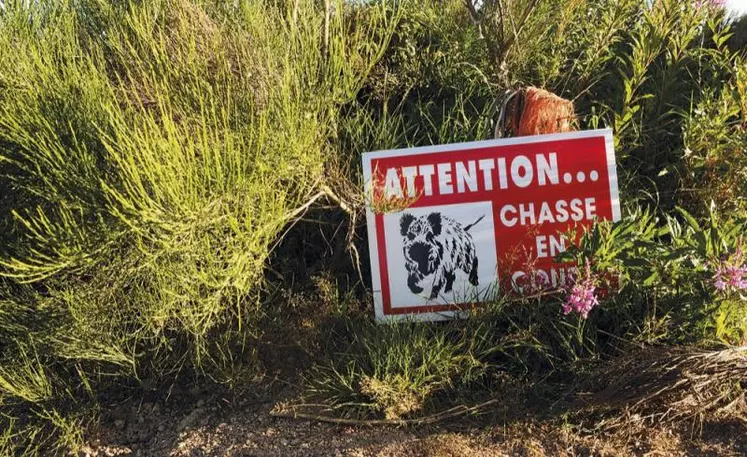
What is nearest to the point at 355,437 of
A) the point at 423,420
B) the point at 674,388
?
the point at 423,420

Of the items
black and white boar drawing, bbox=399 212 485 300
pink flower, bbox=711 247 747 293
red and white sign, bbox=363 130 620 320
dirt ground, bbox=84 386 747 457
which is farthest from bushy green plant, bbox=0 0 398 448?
pink flower, bbox=711 247 747 293

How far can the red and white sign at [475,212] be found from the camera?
134 inches

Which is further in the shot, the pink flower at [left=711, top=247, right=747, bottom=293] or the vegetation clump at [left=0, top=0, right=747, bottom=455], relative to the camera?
the vegetation clump at [left=0, top=0, right=747, bottom=455]

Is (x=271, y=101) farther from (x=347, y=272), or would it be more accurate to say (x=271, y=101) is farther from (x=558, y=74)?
(x=558, y=74)

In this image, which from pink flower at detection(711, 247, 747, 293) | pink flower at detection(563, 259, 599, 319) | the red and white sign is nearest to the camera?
pink flower at detection(711, 247, 747, 293)

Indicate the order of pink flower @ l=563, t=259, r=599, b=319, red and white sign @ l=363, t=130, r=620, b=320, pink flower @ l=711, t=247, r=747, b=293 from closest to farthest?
pink flower @ l=711, t=247, r=747, b=293 → pink flower @ l=563, t=259, r=599, b=319 → red and white sign @ l=363, t=130, r=620, b=320

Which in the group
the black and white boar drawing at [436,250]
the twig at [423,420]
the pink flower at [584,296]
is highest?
the black and white boar drawing at [436,250]

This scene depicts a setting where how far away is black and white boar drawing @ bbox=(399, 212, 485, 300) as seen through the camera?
3.45 meters

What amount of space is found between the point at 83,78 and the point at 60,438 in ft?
6.11

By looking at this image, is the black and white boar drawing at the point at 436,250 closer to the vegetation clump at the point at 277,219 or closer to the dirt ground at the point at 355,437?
the vegetation clump at the point at 277,219

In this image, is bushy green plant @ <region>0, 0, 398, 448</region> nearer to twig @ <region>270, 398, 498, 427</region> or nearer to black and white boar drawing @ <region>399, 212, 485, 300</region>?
black and white boar drawing @ <region>399, 212, 485, 300</region>

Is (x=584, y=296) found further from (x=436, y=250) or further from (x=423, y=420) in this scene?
(x=423, y=420)

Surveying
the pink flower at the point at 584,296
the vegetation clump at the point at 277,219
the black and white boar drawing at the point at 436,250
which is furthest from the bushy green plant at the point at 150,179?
the pink flower at the point at 584,296

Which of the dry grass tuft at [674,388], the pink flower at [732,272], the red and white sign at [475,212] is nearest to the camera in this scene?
the pink flower at [732,272]
